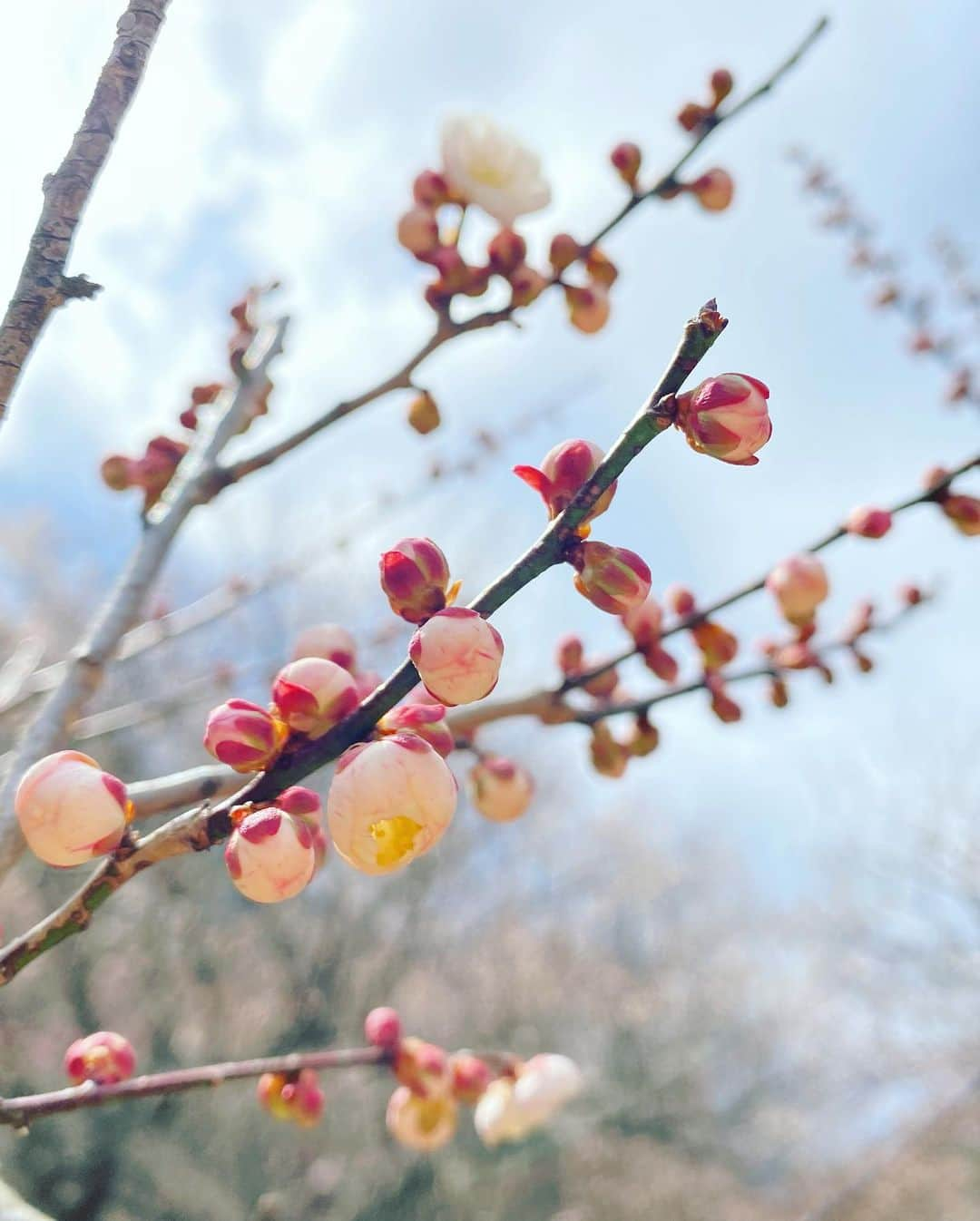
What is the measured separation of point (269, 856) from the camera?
0.56m

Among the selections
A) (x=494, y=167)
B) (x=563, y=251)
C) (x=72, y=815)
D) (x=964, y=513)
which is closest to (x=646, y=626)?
(x=964, y=513)

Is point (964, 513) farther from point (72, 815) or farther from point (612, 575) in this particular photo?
point (72, 815)

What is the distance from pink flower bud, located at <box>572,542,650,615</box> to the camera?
1.89 feet

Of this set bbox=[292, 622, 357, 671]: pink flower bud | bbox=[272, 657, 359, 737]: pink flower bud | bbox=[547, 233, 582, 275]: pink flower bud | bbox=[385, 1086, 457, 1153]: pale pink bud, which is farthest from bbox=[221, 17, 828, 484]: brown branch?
bbox=[385, 1086, 457, 1153]: pale pink bud

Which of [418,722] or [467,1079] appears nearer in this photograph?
[418,722]

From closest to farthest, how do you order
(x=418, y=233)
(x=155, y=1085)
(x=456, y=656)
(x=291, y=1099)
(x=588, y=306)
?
(x=456, y=656)
(x=155, y=1085)
(x=291, y=1099)
(x=418, y=233)
(x=588, y=306)

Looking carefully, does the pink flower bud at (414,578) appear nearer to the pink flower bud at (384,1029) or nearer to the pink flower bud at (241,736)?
the pink flower bud at (241,736)

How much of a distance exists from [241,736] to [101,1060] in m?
0.53

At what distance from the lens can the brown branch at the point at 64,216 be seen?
2.01 feet

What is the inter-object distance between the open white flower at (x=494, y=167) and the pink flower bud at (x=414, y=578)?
0.76 metres

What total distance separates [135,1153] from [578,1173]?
4228 mm

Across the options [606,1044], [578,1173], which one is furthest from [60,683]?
[606,1044]

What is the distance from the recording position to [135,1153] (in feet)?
17.6

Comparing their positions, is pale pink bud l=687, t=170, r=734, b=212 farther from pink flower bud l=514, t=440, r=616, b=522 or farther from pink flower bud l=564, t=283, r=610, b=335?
pink flower bud l=514, t=440, r=616, b=522
